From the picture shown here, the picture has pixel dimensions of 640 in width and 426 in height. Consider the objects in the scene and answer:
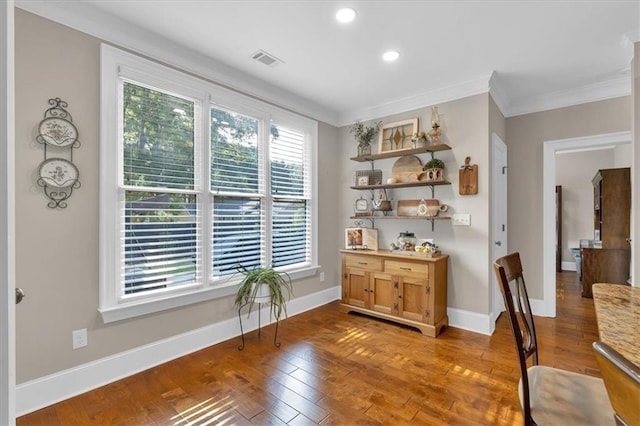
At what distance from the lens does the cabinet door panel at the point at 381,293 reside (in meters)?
3.38

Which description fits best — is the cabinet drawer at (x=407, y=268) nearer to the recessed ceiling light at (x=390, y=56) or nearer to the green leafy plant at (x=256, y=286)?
the green leafy plant at (x=256, y=286)

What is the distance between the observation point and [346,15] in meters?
2.15

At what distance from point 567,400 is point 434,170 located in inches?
97.3

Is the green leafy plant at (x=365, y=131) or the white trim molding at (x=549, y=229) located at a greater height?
the green leafy plant at (x=365, y=131)

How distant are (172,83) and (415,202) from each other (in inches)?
114

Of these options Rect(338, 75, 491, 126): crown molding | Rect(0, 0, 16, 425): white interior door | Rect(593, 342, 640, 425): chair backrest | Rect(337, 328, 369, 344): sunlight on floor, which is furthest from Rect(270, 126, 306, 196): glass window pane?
Rect(593, 342, 640, 425): chair backrest

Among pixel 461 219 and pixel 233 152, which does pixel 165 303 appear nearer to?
pixel 233 152

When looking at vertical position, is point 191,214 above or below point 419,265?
above

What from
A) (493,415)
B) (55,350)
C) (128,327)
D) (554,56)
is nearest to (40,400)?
(55,350)

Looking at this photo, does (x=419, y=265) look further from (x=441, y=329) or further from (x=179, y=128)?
(x=179, y=128)

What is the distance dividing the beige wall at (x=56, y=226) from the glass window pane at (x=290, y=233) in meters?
1.62

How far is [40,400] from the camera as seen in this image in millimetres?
1905

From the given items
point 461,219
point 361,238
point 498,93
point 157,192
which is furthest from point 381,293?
point 498,93

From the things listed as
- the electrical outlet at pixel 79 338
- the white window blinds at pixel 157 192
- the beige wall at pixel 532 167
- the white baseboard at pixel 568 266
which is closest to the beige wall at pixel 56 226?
the electrical outlet at pixel 79 338
